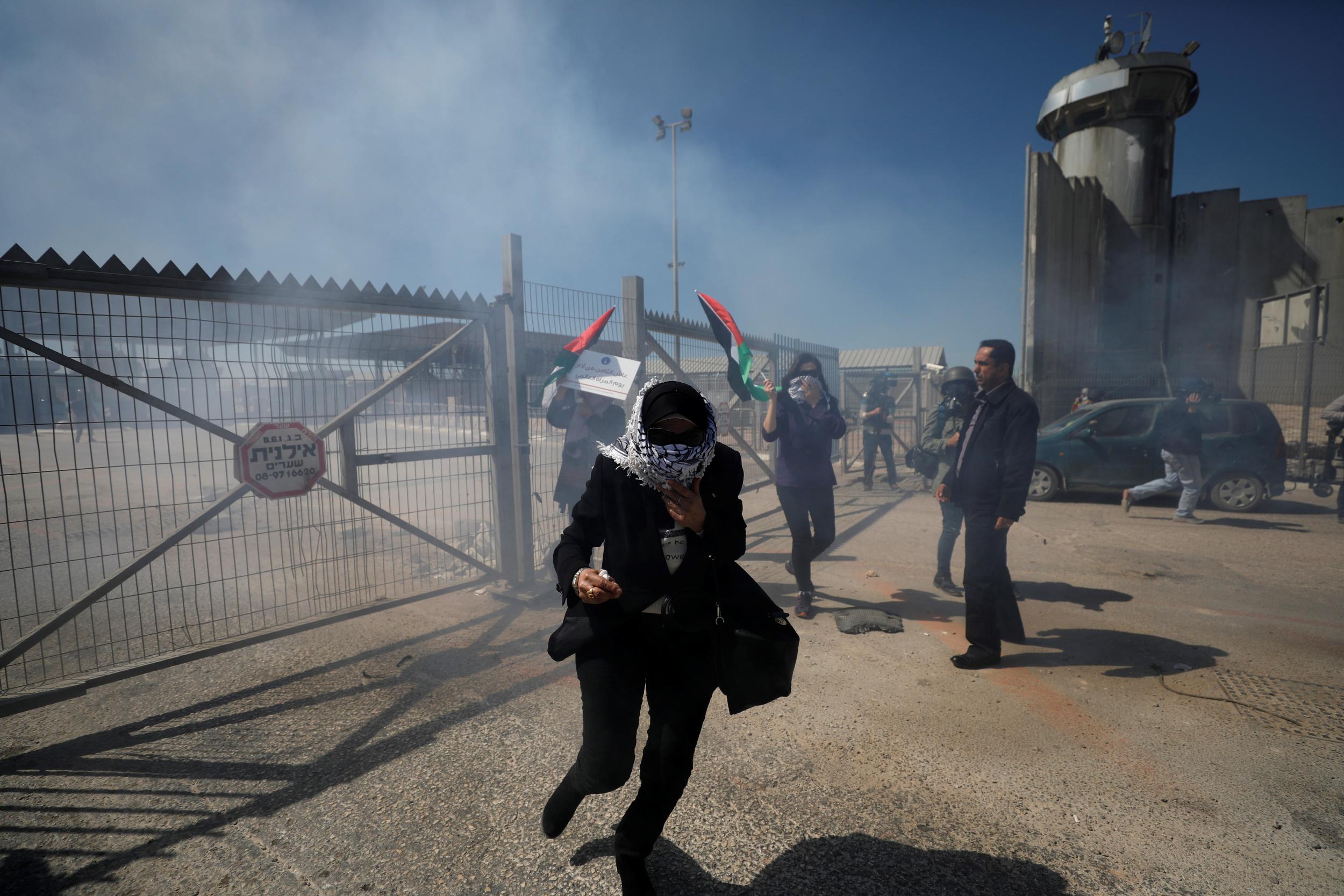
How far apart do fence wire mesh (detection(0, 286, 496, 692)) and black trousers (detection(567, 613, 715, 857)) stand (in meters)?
2.39

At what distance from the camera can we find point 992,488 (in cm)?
385

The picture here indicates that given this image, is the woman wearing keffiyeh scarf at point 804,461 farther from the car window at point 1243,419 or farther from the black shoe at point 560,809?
the car window at point 1243,419

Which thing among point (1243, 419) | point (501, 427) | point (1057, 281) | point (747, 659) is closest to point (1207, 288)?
point (1057, 281)

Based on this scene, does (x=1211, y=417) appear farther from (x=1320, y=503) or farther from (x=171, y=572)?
(x=171, y=572)

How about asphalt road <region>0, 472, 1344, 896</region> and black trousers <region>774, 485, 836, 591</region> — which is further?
black trousers <region>774, 485, 836, 591</region>

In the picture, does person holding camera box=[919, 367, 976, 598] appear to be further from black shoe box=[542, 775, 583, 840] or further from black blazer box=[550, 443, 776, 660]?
black shoe box=[542, 775, 583, 840]

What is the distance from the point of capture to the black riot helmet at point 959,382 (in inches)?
217

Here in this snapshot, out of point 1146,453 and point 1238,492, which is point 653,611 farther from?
point 1238,492

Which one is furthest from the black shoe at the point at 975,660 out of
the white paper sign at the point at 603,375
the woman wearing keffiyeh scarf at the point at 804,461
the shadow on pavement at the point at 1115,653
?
the white paper sign at the point at 603,375

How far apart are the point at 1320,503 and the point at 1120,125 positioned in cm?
1395

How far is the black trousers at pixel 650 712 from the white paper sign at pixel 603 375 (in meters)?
3.13

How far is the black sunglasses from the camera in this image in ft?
6.33

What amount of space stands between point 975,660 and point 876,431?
764cm

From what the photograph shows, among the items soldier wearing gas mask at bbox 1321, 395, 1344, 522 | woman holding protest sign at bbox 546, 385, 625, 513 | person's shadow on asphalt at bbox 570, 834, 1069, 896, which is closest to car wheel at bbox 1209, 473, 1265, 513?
soldier wearing gas mask at bbox 1321, 395, 1344, 522
